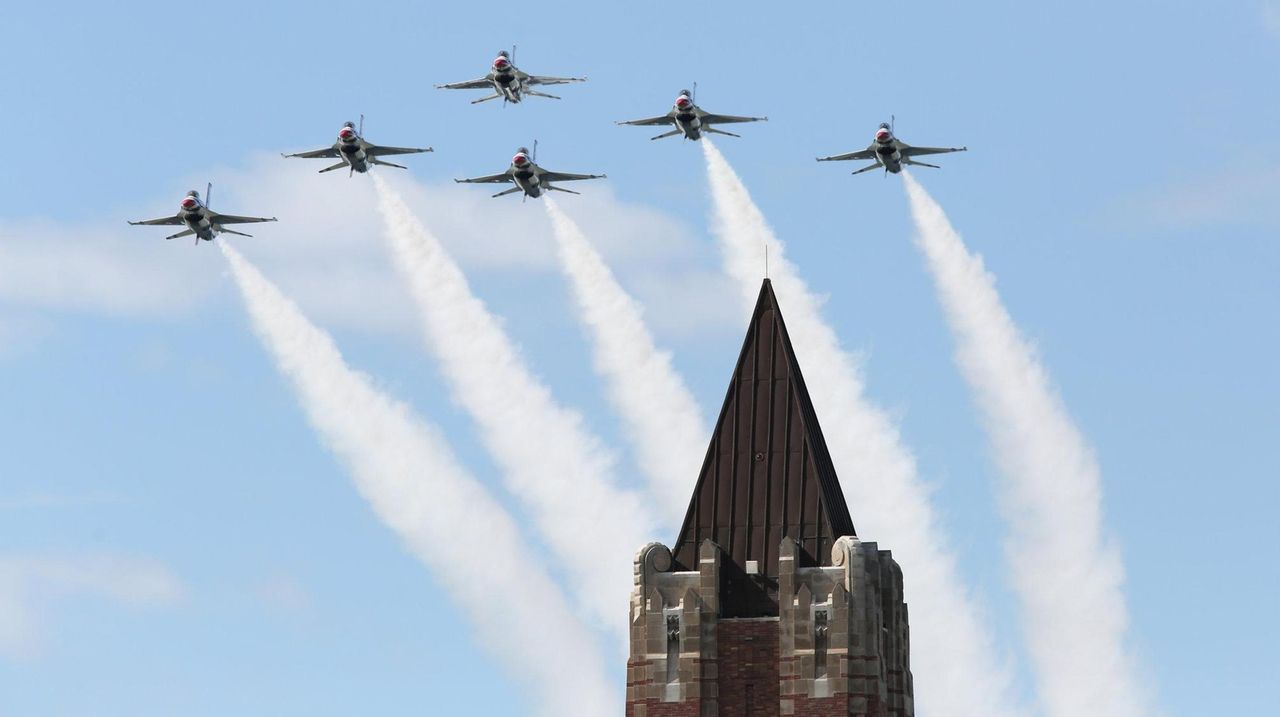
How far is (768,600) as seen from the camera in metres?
99.8

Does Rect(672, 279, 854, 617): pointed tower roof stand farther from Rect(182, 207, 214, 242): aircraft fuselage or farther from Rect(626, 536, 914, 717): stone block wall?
Rect(182, 207, 214, 242): aircraft fuselage

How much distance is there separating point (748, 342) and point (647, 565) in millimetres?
11879

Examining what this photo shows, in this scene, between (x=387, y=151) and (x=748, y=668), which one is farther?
(x=387, y=151)

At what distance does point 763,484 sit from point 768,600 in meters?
5.42

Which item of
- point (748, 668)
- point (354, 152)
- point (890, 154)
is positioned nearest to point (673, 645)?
point (748, 668)

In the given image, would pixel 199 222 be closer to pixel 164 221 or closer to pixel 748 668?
pixel 164 221

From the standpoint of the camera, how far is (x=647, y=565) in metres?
100

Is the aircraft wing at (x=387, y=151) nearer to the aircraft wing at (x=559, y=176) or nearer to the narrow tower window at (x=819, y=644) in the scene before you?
the aircraft wing at (x=559, y=176)

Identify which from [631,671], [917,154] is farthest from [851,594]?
[917,154]

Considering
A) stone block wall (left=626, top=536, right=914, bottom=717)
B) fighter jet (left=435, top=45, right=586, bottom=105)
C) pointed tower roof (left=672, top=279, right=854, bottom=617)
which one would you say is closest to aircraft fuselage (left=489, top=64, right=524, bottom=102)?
fighter jet (left=435, top=45, right=586, bottom=105)

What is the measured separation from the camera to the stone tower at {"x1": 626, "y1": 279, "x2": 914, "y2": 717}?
3841 inches

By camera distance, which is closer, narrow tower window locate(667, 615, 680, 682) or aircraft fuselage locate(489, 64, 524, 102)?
narrow tower window locate(667, 615, 680, 682)

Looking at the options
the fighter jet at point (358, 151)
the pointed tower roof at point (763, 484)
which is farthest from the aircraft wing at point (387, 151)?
the pointed tower roof at point (763, 484)

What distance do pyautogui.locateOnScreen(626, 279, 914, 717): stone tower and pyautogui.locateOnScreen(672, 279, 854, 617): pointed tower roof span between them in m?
0.06
